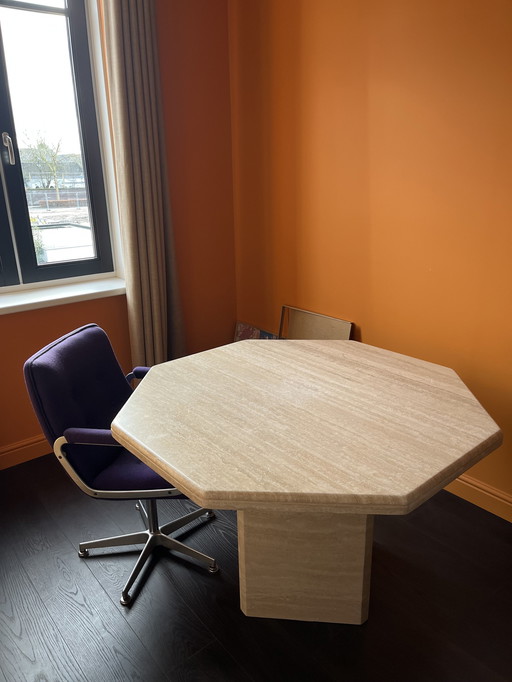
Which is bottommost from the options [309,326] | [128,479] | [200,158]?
[128,479]

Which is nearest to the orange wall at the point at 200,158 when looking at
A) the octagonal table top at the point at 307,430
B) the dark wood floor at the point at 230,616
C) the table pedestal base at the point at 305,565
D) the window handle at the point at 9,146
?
the window handle at the point at 9,146

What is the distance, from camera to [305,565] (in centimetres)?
162

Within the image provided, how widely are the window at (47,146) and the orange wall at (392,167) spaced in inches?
35.9

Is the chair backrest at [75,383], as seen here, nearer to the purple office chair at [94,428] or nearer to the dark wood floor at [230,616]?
the purple office chair at [94,428]

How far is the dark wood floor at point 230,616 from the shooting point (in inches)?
62.7

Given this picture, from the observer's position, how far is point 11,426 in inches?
107

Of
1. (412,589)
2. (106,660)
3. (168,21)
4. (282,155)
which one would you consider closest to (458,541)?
(412,589)

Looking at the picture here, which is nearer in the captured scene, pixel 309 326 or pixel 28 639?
pixel 28 639

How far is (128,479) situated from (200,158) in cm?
207

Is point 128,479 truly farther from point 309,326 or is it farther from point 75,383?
point 309,326

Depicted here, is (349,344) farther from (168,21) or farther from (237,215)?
(168,21)

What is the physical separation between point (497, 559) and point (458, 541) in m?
0.16

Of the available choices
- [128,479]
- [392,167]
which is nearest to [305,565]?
[128,479]

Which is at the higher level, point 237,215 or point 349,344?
point 237,215
